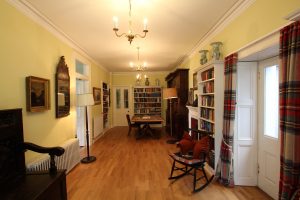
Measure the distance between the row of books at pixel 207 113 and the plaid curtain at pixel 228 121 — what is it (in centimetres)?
51


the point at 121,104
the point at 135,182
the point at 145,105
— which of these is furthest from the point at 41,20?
the point at 145,105

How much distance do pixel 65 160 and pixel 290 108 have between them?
3525mm

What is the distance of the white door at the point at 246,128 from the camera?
2.85 meters

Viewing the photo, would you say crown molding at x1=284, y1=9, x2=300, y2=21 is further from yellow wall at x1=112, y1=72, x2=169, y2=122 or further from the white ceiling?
yellow wall at x1=112, y1=72, x2=169, y2=122

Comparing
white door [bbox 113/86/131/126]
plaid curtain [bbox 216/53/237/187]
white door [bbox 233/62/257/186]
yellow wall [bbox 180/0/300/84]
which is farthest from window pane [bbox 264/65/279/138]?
white door [bbox 113/86/131/126]

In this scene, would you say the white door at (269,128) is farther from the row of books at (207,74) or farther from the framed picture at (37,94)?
the framed picture at (37,94)

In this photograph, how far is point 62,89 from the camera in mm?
3711

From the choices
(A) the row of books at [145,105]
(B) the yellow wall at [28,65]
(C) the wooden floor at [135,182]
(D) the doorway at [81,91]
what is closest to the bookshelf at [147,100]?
(A) the row of books at [145,105]

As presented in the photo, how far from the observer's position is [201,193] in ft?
9.12

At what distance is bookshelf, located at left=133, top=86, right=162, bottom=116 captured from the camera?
905cm

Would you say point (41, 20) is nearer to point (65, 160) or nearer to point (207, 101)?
point (65, 160)

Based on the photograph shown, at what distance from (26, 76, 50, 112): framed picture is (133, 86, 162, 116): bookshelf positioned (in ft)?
19.9

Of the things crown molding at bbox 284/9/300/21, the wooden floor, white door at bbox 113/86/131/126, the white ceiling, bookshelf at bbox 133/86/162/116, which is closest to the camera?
crown molding at bbox 284/9/300/21

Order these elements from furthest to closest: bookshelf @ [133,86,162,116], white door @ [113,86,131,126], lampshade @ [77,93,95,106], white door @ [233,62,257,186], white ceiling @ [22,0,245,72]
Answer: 1. white door @ [113,86,131,126]
2. bookshelf @ [133,86,162,116]
3. lampshade @ [77,93,95,106]
4. white door @ [233,62,257,186]
5. white ceiling @ [22,0,245,72]
